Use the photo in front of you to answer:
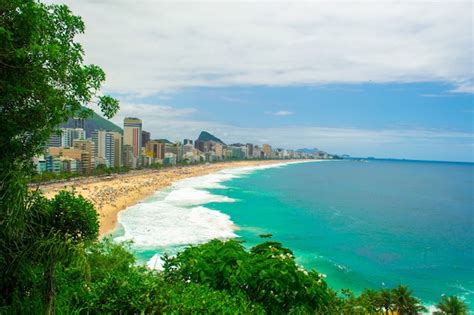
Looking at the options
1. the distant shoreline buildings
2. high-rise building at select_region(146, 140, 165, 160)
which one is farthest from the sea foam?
high-rise building at select_region(146, 140, 165, 160)

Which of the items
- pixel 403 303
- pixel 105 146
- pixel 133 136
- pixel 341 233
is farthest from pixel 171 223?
pixel 133 136

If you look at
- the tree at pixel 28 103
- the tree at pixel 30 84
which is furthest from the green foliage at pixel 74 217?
the tree at pixel 30 84

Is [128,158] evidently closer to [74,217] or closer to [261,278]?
[74,217]

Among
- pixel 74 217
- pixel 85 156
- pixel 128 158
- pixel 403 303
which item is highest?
pixel 74 217

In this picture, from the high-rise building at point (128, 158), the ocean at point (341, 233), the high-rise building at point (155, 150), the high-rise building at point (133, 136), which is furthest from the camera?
the high-rise building at point (155, 150)

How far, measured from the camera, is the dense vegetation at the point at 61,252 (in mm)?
4484

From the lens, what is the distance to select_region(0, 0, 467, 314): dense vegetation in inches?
177

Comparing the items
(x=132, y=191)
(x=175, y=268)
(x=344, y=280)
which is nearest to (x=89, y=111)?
(x=175, y=268)

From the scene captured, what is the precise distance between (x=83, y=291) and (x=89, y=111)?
9.08 feet

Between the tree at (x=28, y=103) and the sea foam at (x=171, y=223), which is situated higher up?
the tree at (x=28, y=103)

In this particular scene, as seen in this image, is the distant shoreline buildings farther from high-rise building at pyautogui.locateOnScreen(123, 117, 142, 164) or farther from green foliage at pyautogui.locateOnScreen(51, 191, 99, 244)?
green foliage at pyautogui.locateOnScreen(51, 191, 99, 244)

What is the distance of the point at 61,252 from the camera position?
15.2 ft

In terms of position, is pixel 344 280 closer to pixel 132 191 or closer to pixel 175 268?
pixel 175 268

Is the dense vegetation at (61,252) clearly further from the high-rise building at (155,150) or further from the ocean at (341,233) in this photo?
the high-rise building at (155,150)
